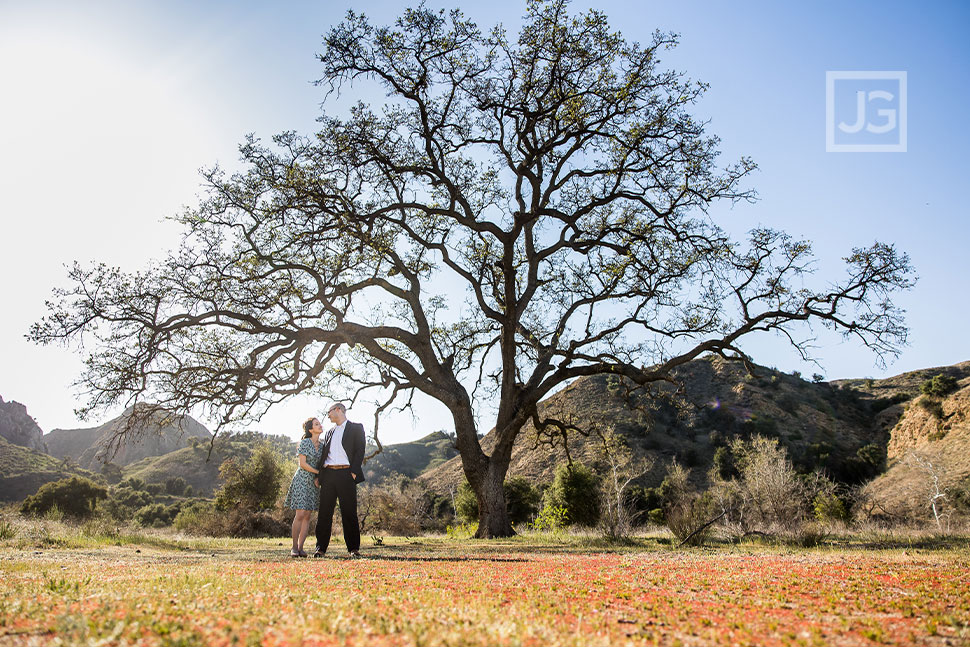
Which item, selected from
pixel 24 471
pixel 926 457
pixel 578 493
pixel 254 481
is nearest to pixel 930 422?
pixel 926 457

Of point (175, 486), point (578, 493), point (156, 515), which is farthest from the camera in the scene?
point (175, 486)

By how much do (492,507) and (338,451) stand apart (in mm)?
6368

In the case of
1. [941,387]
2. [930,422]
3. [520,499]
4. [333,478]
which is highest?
[941,387]

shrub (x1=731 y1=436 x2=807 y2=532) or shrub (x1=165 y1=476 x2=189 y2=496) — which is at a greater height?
shrub (x1=731 y1=436 x2=807 y2=532)

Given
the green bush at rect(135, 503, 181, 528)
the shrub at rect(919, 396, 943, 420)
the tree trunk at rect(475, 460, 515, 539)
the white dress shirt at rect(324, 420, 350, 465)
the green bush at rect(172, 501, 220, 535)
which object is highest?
the shrub at rect(919, 396, 943, 420)

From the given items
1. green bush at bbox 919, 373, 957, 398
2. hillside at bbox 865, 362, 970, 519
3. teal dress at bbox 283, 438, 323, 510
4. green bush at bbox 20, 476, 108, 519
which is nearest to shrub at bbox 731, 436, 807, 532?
teal dress at bbox 283, 438, 323, 510

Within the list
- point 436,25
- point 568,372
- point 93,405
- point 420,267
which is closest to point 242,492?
point 93,405

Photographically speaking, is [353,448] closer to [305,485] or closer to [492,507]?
[305,485]

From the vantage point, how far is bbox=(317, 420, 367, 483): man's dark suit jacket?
7422 mm

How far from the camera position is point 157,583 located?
3.70 m

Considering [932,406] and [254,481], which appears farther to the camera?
[932,406]

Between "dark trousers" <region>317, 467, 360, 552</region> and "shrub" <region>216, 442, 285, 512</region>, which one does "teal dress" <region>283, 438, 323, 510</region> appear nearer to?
"dark trousers" <region>317, 467, 360, 552</region>

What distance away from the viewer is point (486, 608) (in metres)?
2.95

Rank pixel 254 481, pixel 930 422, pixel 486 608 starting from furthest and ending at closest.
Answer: pixel 930 422
pixel 254 481
pixel 486 608
